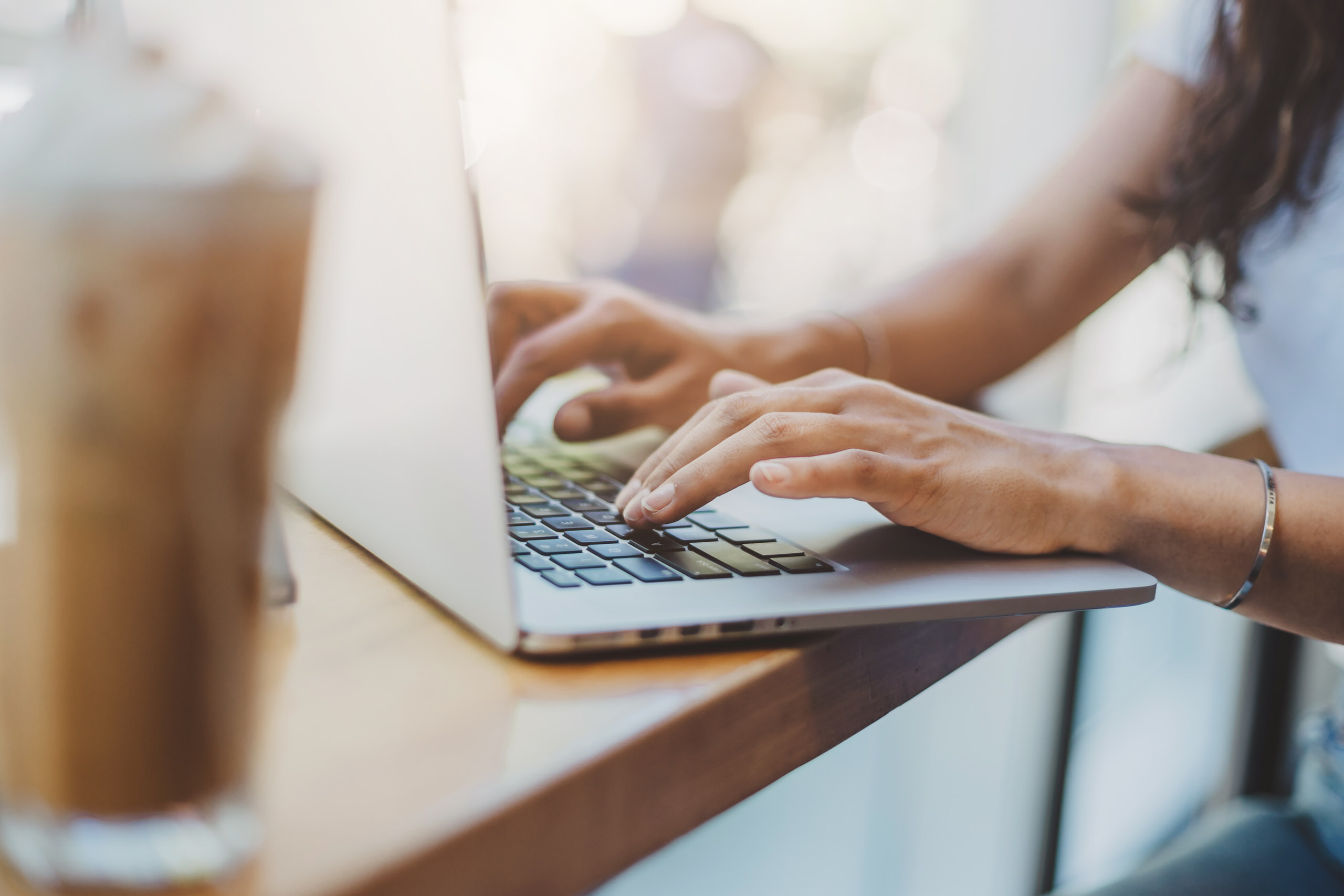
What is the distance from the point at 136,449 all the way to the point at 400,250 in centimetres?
13

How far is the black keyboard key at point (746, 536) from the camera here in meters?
0.42

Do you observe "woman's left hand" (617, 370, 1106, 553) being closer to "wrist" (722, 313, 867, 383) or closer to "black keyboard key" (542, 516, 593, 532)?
"black keyboard key" (542, 516, 593, 532)

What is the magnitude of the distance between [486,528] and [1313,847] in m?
0.76

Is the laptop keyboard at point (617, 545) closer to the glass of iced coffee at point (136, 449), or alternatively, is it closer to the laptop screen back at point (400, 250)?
the laptop screen back at point (400, 250)

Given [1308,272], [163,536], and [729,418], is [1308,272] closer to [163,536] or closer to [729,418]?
[729,418]

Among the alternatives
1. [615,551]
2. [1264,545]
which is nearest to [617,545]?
[615,551]

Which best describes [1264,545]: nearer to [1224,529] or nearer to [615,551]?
[1224,529]

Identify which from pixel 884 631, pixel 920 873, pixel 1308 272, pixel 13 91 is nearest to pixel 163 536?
pixel 884 631

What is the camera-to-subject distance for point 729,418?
45cm

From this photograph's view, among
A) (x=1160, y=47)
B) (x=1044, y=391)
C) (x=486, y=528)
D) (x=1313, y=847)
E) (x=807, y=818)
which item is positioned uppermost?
(x=1160, y=47)

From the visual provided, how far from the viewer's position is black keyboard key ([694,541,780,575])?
378mm

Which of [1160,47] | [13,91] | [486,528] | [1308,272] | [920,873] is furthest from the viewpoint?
[920,873]

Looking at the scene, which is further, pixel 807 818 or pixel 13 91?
pixel 807 818

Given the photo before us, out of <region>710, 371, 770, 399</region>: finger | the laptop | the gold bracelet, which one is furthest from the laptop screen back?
the gold bracelet
